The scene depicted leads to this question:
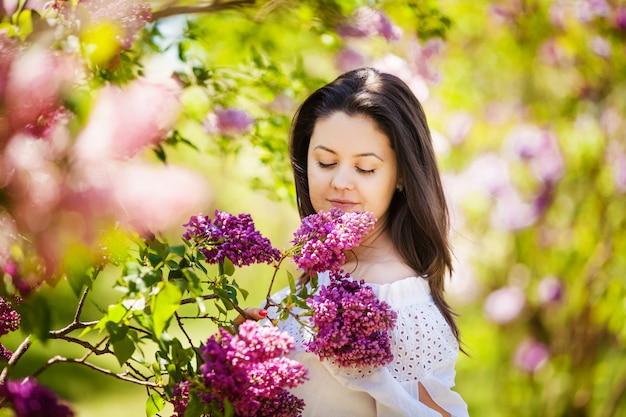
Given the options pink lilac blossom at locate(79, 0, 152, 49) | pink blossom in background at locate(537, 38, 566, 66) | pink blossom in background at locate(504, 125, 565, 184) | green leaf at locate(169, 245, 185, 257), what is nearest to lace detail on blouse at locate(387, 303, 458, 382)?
green leaf at locate(169, 245, 185, 257)

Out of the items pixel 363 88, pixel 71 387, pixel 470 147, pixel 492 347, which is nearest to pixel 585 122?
pixel 470 147

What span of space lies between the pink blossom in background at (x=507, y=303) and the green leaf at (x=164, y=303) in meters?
3.90

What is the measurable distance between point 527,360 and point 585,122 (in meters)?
1.43

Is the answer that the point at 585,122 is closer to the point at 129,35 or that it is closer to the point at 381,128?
the point at 381,128

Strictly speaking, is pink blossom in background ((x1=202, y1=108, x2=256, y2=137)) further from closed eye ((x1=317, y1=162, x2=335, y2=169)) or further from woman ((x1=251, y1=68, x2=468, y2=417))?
closed eye ((x1=317, y1=162, x2=335, y2=169))

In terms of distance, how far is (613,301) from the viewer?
3879 millimetres

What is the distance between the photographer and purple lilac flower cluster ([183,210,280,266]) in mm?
1394

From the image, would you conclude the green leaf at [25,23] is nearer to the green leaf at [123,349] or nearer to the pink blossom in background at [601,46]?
the green leaf at [123,349]

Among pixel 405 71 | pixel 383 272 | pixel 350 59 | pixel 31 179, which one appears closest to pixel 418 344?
Result: pixel 383 272

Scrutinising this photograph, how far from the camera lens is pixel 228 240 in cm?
140

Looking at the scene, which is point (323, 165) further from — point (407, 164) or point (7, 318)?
point (7, 318)

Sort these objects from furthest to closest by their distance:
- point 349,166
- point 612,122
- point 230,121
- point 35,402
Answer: point 612,122
point 230,121
point 349,166
point 35,402

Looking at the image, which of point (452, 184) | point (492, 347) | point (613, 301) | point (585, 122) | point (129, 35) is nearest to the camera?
point (129, 35)

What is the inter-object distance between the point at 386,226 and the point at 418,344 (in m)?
0.34
